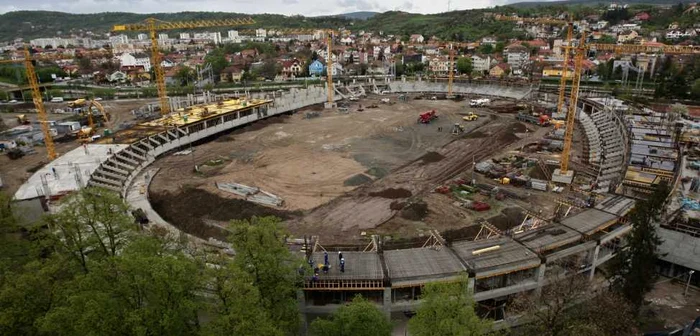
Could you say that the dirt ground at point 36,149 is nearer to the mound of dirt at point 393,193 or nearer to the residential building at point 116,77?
the residential building at point 116,77

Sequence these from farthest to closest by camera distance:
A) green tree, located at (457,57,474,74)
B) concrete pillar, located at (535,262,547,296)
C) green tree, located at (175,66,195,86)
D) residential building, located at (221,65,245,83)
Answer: residential building, located at (221,65,245,83) → green tree, located at (457,57,474,74) → green tree, located at (175,66,195,86) → concrete pillar, located at (535,262,547,296)

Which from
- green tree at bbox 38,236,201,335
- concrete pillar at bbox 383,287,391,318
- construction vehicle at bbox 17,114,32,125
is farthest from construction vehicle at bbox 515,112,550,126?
construction vehicle at bbox 17,114,32,125

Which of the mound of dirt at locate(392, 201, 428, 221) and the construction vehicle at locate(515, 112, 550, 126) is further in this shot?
the construction vehicle at locate(515, 112, 550, 126)

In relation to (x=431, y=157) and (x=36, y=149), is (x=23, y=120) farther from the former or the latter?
(x=431, y=157)

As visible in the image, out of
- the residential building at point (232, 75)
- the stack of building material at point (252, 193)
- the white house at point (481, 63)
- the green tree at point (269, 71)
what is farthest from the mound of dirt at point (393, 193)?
the white house at point (481, 63)

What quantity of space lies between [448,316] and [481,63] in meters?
119

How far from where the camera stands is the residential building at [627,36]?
13475cm

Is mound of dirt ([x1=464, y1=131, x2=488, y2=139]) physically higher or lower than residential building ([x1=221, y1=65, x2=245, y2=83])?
lower

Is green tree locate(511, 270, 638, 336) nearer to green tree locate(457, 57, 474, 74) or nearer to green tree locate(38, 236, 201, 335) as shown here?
green tree locate(38, 236, 201, 335)

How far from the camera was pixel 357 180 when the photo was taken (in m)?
42.6

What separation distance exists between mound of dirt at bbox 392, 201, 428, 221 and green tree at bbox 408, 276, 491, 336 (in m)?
18.0

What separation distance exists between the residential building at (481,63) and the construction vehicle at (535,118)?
5681 centimetres

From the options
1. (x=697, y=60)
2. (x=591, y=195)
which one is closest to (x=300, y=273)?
(x=591, y=195)

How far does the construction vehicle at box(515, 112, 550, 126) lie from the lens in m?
63.4
